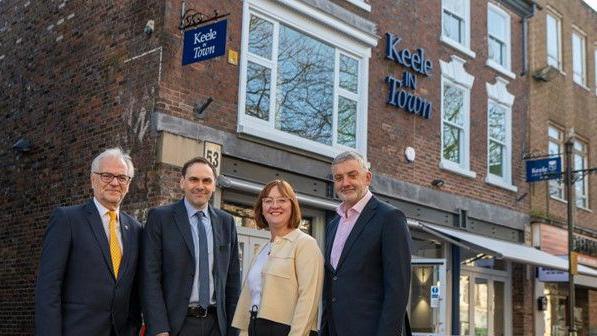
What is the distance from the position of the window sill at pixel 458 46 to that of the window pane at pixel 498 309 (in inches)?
196

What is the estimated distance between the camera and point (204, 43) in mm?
9969

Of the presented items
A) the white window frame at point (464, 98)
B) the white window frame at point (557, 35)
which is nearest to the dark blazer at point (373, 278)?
the white window frame at point (464, 98)

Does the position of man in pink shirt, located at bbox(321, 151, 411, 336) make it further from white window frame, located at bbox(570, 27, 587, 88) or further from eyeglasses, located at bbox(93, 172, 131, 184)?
white window frame, located at bbox(570, 27, 587, 88)

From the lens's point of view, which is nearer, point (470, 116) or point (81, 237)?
point (81, 237)

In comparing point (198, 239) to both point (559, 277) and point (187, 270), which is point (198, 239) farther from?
point (559, 277)

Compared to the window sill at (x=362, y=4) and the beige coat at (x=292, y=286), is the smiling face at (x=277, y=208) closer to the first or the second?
the beige coat at (x=292, y=286)

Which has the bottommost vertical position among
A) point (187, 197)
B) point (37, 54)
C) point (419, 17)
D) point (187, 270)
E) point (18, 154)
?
point (187, 270)

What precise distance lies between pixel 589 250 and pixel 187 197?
16793mm

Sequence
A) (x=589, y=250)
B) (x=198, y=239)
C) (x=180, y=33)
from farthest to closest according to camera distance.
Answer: (x=589, y=250), (x=180, y=33), (x=198, y=239)

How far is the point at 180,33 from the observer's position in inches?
414

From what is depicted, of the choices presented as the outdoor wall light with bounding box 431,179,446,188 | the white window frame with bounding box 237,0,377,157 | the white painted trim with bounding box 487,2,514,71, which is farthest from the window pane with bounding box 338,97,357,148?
the white painted trim with bounding box 487,2,514,71

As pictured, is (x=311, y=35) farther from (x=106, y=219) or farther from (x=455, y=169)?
(x=106, y=219)

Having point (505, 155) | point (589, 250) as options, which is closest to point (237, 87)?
point (505, 155)

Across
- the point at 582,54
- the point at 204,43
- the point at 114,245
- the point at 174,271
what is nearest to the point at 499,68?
the point at 582,54
